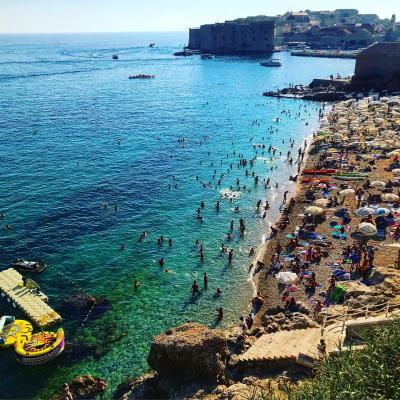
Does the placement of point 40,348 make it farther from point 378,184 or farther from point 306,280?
point 378,184

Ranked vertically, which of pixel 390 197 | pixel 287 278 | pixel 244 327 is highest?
pixel 390 197

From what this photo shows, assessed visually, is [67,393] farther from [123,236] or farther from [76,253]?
[123,236]

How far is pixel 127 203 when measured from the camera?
46375 millimetres

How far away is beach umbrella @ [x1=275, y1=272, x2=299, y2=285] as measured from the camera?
30281 mm

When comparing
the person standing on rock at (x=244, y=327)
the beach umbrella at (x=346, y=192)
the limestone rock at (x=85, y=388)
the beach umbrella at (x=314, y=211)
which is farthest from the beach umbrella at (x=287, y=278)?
the beach umbrella at (x=346, y=192)

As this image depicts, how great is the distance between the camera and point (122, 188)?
50312 mm

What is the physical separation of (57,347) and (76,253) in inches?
492

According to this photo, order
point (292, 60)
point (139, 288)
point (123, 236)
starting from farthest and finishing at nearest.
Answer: point (292, 60) < point (123, 236) < point (139, 288)

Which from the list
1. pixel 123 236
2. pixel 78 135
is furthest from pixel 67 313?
pixel 78 135

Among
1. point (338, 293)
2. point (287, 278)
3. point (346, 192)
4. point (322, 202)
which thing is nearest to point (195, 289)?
point (287, 278)

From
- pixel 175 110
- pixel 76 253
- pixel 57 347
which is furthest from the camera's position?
pixel 175 110

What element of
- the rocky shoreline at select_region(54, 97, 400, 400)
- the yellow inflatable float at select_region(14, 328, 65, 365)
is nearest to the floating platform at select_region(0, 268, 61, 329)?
the yellow inflatable float at select_region(14, 328, 65, 365)

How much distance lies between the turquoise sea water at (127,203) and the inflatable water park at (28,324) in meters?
0.68

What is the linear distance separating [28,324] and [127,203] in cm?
2112
